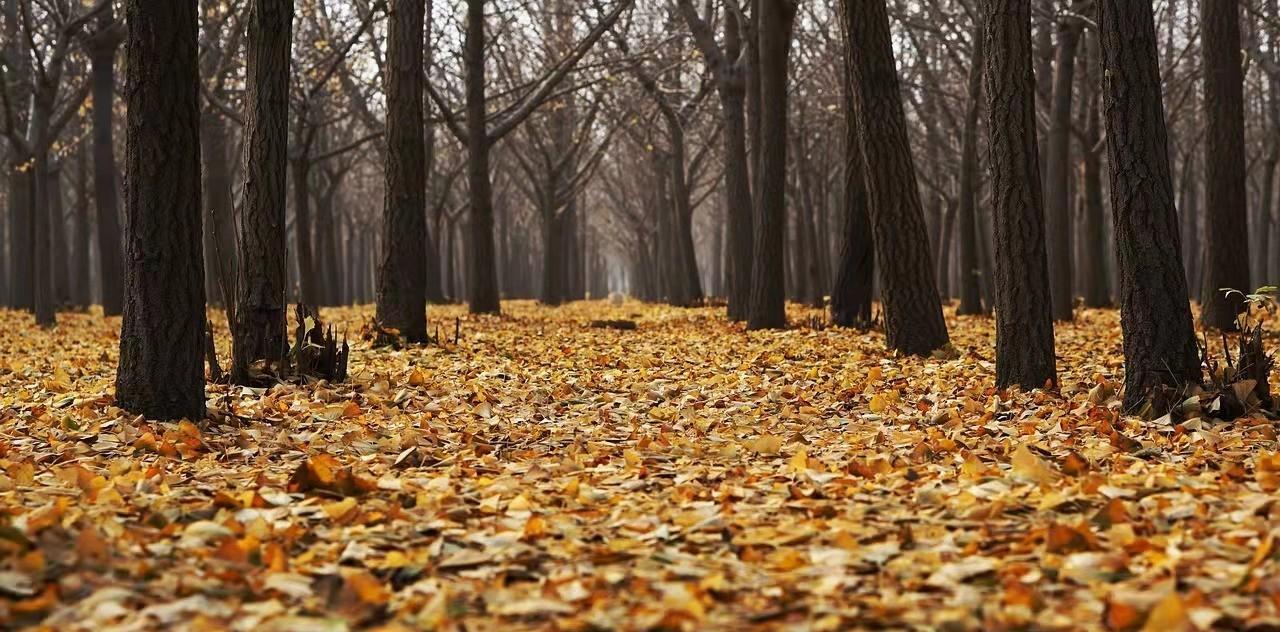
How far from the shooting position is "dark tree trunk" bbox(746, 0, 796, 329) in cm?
1223

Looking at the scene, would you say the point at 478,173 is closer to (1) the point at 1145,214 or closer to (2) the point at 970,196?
(2) the point at 970,196

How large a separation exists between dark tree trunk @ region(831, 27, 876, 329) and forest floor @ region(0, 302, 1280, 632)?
4.99 meters

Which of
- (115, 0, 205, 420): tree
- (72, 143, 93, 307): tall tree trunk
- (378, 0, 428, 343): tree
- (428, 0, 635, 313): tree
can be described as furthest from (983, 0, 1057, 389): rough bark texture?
(72, 143, 93, 307): tall tree trunk

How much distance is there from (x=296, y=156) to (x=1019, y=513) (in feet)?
51.4

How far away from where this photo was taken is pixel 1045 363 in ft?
21.7

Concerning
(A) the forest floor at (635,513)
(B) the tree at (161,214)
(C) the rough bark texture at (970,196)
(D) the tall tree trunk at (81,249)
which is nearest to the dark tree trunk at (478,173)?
(C) the rough bark texture at (970,196)

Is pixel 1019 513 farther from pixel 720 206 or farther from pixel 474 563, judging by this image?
pixel 720 206

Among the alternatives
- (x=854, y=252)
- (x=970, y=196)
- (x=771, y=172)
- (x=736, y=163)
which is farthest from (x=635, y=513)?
(x=970, y=196)

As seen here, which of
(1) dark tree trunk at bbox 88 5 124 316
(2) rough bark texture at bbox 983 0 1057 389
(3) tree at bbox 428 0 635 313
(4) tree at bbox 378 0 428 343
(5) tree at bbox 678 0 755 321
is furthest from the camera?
(3) tree at bbox 428 0 635 313

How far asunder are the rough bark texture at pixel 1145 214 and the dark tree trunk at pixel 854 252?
5.80 metres

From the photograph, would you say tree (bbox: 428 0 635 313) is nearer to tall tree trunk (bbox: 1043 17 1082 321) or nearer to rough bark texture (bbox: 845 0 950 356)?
tall tree trunk (bbox: 1043 17 1082 321)

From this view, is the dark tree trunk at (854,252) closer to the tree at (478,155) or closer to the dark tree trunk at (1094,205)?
the dark tree trunk at (1094,205)

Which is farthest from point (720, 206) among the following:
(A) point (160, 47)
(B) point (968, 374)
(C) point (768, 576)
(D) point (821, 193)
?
(C) point (768, 576)

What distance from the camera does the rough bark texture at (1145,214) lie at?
18.0 ft
